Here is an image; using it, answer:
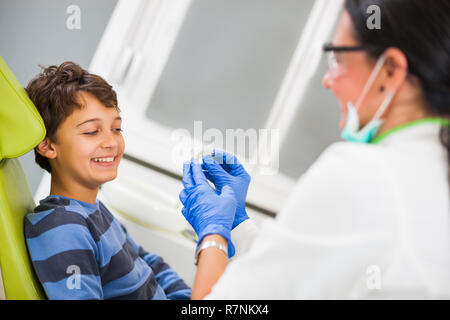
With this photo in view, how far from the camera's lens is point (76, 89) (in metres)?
1.20

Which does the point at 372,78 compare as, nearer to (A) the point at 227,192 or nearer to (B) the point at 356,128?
(B) the point at 356,128

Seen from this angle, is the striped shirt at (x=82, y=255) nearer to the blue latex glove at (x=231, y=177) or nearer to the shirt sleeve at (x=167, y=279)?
the shirt sleeve at (x=167, y=279)

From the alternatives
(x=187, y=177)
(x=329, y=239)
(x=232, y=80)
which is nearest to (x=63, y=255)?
(x=187, y=177)

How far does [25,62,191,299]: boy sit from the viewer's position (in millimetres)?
976

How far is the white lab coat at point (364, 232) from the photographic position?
25.8 inches

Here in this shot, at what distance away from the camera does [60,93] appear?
46.2 inches

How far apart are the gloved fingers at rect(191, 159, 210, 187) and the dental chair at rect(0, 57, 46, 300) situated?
48cm

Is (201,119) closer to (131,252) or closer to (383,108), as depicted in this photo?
(131,252)

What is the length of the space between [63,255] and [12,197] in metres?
0.23

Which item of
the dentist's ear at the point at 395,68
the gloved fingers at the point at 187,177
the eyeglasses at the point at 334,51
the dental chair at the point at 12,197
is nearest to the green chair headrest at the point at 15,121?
the dental chair at the point at 12,197

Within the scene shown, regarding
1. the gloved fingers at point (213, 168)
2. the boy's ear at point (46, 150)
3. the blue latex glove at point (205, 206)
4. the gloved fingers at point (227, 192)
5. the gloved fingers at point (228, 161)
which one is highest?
the gloved fingers at point (228, 161)

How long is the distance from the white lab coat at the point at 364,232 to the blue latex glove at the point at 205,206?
1.10 ft

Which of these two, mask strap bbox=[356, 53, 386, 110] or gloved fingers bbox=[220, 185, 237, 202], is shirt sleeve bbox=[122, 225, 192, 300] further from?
mask strap bbox=[356, 53, 386, 110]
